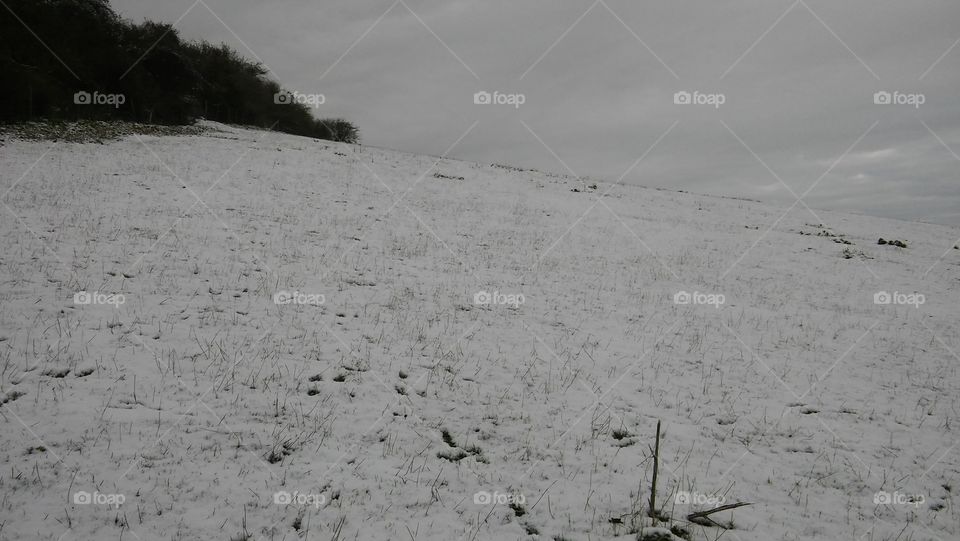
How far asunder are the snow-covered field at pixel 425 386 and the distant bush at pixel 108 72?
43.1 ft

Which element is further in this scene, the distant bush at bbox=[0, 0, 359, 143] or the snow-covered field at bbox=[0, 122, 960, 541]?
the distant bush at bbox=[0, 0, 359, 143]

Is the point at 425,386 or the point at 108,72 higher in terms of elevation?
the point at 108,72

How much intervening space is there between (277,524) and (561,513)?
118 inches

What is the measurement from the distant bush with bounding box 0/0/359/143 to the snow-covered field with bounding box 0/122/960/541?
43.1 feet

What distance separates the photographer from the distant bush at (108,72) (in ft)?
84.0

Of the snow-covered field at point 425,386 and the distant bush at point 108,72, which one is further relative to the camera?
the distant bush at point 108,72

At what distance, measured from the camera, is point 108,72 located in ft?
111

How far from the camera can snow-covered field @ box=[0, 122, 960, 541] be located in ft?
15.8

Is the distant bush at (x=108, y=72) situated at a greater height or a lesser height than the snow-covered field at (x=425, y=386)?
greater

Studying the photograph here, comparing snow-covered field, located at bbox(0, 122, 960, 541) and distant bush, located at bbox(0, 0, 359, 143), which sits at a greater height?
distant bush, located at bbox(0, 0, 359, 143)

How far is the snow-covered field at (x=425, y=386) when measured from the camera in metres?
4.80

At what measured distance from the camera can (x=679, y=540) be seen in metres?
4.52

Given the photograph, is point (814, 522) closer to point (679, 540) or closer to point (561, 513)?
point (679, 540)

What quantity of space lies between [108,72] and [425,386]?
41794 millimetres
